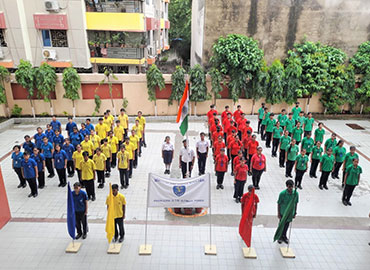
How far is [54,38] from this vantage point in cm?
1684

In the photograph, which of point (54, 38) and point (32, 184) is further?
point (54, 38)

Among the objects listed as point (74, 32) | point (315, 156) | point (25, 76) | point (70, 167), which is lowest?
point (70, 167)

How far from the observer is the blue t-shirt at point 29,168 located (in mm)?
7895

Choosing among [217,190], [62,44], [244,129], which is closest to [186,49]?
[62,44]

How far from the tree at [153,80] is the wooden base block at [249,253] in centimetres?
1000

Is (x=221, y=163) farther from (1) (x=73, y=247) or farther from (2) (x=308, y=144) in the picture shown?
(1) (x=73, y=247)

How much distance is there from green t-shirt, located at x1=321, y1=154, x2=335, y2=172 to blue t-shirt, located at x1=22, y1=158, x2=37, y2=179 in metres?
8.12

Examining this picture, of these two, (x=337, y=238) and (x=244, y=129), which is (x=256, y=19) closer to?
(x=244, y=129)

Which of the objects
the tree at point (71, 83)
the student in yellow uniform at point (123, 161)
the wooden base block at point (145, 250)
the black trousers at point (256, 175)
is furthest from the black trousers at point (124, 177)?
the tree at point (71, 83)

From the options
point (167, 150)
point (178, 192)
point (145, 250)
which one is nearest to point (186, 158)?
point (167, 150)

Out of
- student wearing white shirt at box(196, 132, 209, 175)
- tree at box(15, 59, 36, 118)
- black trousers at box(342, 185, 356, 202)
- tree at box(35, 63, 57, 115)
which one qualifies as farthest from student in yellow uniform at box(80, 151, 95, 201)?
tree at box(15, 59, 36, 118)

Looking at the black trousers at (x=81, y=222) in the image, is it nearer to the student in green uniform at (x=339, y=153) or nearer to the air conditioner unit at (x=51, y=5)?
the student in green uniform at (x=339, y=153)

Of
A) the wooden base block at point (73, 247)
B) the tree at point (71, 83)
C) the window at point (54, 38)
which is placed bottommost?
the wooden base block at point (73, 247)

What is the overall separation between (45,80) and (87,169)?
27.2 ft
